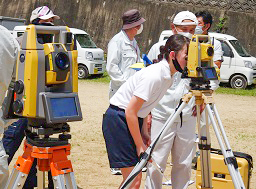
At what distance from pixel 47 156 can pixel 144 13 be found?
21.0 metres

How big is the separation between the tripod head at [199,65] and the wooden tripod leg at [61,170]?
4.27 ft

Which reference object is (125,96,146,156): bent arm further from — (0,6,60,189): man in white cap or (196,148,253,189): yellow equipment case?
(196,148,253,189): yellow equipment case

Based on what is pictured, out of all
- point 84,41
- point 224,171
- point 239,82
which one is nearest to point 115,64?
point 224,171

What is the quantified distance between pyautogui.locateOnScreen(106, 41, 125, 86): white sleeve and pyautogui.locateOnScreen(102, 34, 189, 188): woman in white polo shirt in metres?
1.89

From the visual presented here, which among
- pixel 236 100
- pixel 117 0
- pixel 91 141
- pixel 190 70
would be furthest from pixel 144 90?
pixel 117 0

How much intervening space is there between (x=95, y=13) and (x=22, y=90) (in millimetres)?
21893

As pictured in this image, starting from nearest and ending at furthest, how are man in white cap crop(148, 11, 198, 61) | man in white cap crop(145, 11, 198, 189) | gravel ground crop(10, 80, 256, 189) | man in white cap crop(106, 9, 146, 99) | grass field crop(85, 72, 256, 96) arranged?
man in white cap crop(145, 11, 198, 189) → man in white cap crop(148, 11, 198, 61) → man in white cap crop(106, 9, 146, 99) → gravel ground crop(10, 80, 256, 189) → grass field crop(85, 72, 256, 96)

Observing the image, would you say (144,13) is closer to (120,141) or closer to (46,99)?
(120,141)

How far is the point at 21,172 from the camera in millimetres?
3561

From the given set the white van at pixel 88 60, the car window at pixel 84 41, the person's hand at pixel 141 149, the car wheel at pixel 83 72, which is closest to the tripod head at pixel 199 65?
the person's hand at pixel 141 149

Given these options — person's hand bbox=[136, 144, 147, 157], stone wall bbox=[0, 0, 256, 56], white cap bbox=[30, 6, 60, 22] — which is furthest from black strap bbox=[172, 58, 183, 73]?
stone wall bbox=[0, 0, 256, 56]

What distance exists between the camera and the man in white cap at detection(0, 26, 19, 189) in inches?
127

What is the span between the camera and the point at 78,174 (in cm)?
663

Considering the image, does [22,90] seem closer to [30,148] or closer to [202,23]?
[30,148]
